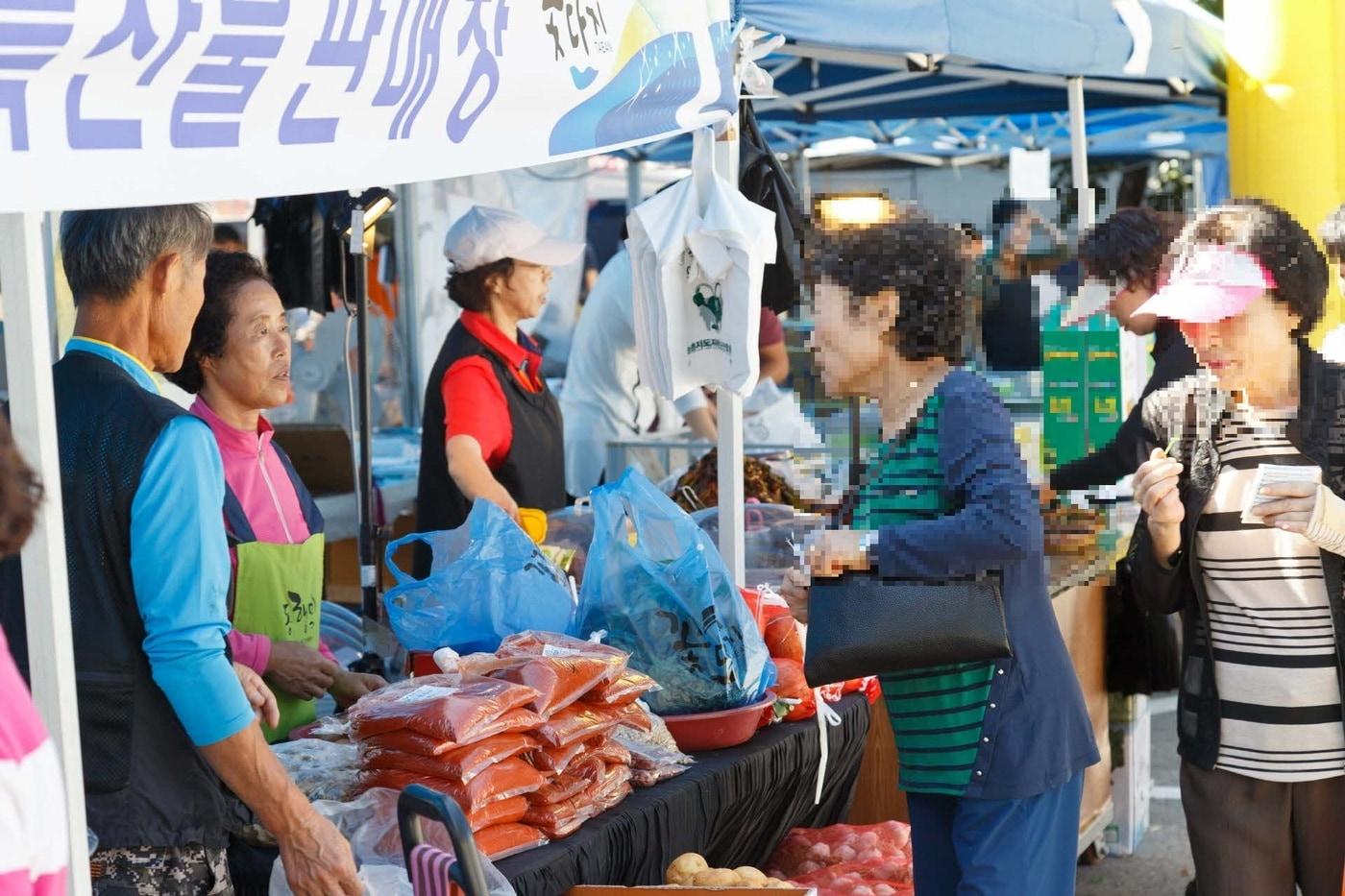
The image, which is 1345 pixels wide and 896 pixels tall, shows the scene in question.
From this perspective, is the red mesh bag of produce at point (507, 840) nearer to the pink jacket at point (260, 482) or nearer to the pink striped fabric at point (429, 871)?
the pink striped fabric at point (429, 871)

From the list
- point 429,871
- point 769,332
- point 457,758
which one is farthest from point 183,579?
point 769,332

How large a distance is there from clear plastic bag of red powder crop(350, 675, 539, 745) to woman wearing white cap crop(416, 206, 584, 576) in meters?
1.74

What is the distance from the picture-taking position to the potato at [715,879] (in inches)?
105

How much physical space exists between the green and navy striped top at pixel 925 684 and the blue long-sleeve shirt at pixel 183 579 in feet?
3.25

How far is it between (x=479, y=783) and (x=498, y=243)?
2278 millimetres

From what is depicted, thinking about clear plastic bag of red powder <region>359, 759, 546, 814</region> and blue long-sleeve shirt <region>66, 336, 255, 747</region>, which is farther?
clear plastic bag of red powder <region>359, 759, 546, 814</region>

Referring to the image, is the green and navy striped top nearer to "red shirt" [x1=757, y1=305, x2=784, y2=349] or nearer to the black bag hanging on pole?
the black bag hanging on pole

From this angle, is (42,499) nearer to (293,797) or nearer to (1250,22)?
(293,797)

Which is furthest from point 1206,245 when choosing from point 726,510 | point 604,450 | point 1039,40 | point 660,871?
point 604,450

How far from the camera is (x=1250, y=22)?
7562 mm

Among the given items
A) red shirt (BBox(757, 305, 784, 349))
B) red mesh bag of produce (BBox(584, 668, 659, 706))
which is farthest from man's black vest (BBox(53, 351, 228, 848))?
red shirt (BBox(757, 305, 784, 349))

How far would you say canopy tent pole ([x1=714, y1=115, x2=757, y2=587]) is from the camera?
3662 mm

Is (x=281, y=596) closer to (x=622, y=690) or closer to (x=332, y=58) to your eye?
(x=622, y=690)

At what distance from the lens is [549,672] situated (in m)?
2.64
